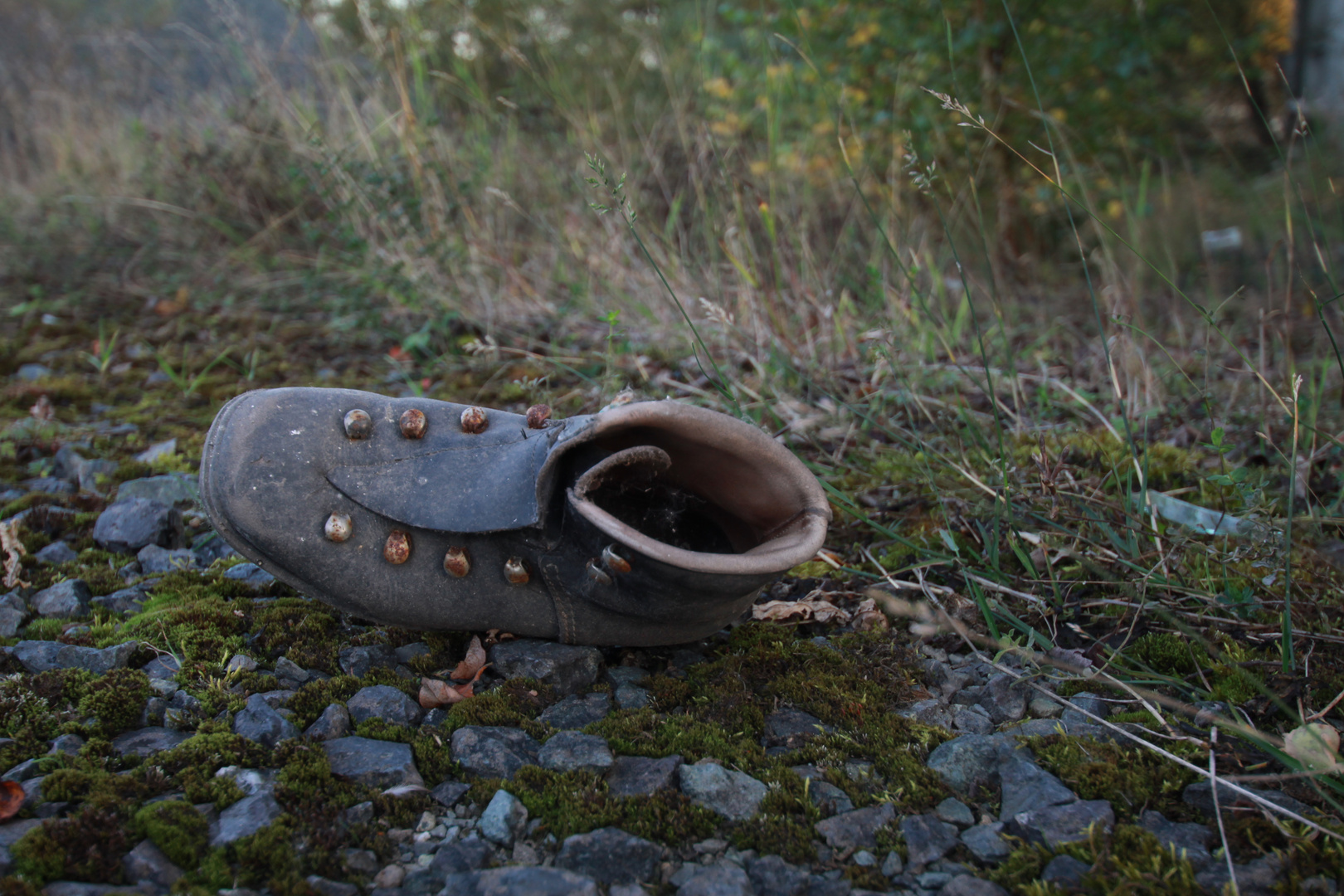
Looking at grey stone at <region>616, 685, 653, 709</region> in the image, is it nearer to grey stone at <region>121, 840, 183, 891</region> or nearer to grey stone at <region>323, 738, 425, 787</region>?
grey stone at <region>323, 738, 425, 787</region>

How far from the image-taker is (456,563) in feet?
4.59

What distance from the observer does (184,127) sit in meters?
4.38

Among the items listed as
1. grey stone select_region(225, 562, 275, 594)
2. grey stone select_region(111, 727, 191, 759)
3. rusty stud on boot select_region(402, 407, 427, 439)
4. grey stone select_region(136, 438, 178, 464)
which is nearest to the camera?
grey stone select_region(111, 727, 191, 759)

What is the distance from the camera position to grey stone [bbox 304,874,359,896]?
930 millimetres

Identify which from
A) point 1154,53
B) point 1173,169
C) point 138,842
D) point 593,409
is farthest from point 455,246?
point 1173,169

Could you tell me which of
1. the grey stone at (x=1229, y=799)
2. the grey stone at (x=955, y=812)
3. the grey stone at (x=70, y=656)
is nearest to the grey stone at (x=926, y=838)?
the grey stone at (x=955, y=812)

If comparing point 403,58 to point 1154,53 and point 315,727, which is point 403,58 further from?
point 1154,53

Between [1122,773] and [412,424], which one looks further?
[412,424]

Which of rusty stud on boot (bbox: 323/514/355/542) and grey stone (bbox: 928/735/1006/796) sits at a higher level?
rusty stud on boot (bbox: 323/514/355/542)

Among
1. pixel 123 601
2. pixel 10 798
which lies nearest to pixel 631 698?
pixel 10 798

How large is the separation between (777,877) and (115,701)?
942 mm

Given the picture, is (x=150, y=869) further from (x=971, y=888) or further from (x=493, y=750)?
(x=971, y=888)

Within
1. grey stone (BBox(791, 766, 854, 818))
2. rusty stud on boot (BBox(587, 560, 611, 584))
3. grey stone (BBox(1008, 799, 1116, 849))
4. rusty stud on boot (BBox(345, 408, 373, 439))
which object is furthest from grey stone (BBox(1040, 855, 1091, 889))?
rusty stud on boot (BBox(345, 408, 373, 439))

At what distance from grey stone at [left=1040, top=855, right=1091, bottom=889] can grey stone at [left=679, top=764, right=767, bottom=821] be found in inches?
13.7
